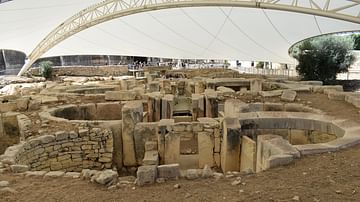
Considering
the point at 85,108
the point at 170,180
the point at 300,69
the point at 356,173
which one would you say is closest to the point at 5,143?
the point at 85,108

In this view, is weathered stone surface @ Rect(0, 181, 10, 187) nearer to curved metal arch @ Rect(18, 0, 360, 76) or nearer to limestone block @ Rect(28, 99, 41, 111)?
limestone block @ Rect(28, 99, 41, 111)

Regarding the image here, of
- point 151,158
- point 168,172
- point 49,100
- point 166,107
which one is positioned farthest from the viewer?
point 166,107

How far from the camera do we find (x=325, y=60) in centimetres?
2175

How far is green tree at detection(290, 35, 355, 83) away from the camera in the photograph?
21.6 metres

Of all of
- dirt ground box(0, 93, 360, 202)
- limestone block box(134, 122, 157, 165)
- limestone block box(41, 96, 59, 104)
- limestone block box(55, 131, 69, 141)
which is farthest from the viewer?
limestone block box(41, 96, 59, 104)

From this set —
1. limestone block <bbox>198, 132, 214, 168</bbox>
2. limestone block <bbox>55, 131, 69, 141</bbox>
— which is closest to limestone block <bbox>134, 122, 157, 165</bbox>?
limestone block <bbox>198, 132, 214, 168</bbox>

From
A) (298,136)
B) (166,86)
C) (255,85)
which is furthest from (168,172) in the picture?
(166,86)

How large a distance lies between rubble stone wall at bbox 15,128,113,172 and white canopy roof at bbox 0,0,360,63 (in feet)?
46.9

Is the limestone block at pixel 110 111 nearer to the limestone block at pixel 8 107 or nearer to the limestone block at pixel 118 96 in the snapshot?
the limestone block at pixel 118 96

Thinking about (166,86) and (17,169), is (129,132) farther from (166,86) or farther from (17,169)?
(166,86)

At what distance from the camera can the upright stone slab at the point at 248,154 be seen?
641 centimetres

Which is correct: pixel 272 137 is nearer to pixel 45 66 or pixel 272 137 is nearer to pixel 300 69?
pixel 300 69

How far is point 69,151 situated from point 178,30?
17774mm

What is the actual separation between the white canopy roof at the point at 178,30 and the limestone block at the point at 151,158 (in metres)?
13.8
